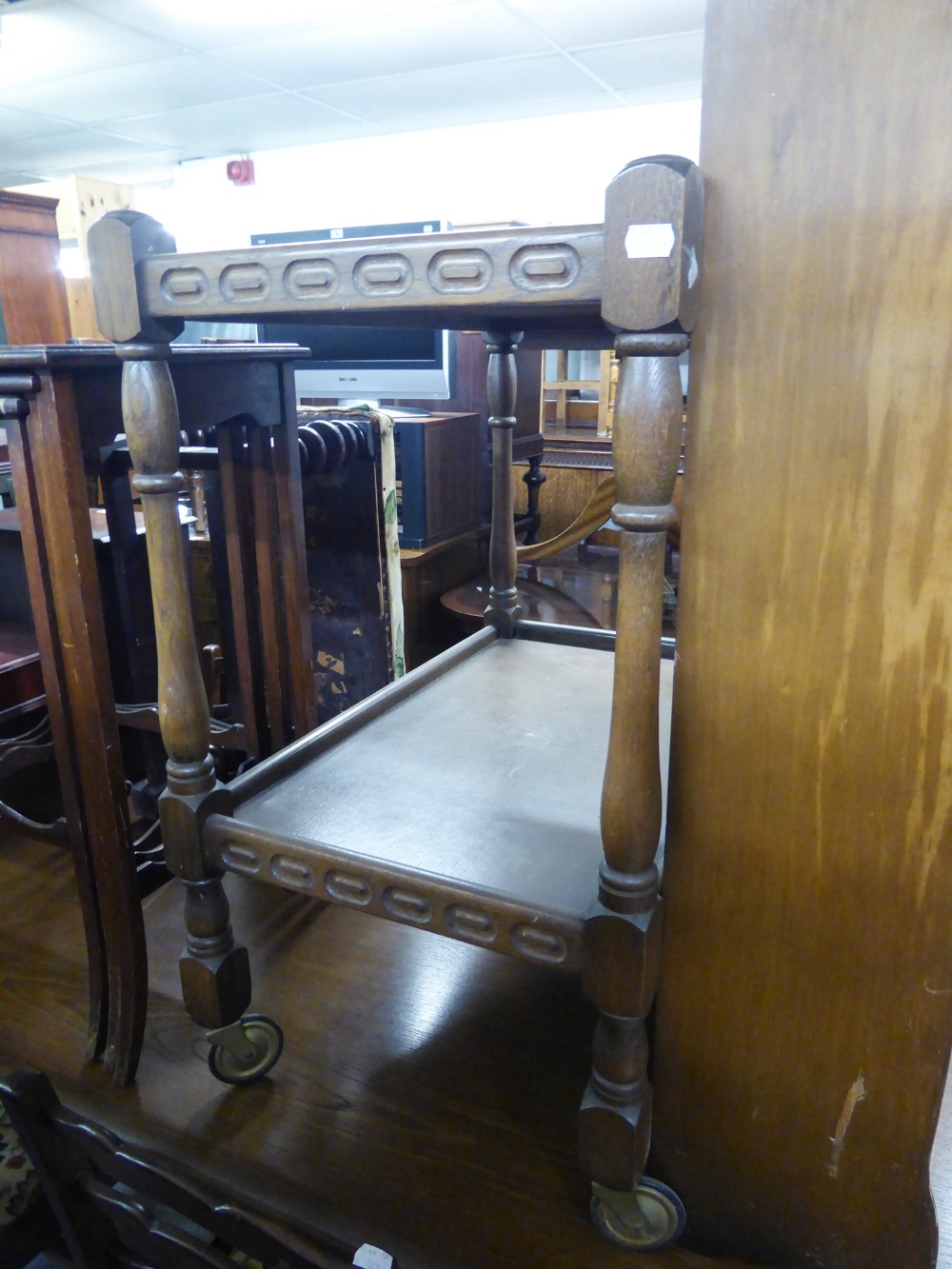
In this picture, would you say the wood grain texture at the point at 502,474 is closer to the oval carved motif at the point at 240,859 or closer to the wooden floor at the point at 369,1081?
the wooden floor at the point at 369,1081

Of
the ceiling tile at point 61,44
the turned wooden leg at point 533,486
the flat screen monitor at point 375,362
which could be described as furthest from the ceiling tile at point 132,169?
the turned wooden leg at point 533,486

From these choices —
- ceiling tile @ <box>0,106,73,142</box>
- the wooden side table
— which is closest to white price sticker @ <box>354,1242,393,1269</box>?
the wooden side table

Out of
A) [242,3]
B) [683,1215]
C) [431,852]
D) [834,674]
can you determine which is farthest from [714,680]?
[242,3]

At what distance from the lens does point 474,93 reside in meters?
3.56

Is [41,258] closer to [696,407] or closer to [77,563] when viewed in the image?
[77,563]

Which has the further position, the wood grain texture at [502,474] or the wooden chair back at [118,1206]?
the wood grain texture at [502,474]

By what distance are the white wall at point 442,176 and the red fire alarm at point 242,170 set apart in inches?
1.5

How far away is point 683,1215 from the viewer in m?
0.68

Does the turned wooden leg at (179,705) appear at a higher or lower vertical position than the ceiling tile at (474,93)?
lower

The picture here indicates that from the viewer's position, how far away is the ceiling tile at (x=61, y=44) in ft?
9.09

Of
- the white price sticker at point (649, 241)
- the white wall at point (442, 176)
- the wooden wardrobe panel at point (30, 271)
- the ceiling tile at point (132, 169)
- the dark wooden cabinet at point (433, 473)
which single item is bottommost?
the dark wooden cabinet at point (433, 473)

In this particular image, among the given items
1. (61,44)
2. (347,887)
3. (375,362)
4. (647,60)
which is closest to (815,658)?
(347,887)

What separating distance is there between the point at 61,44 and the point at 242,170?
1.59m

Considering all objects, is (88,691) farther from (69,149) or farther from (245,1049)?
(69,149)
